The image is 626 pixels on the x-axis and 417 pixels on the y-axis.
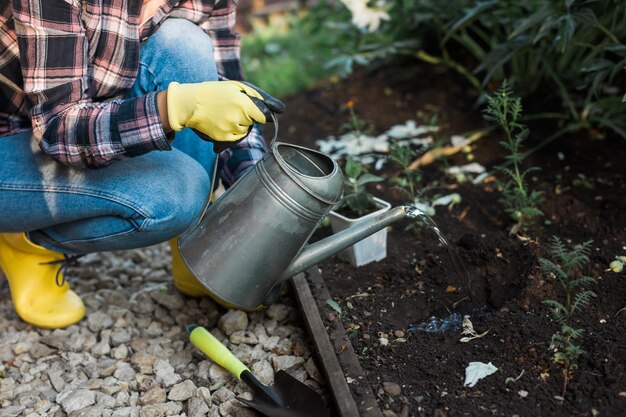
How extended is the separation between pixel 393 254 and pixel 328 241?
473 millimetres

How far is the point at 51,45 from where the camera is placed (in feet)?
5.64

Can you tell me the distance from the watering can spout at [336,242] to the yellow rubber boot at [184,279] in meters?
0.50

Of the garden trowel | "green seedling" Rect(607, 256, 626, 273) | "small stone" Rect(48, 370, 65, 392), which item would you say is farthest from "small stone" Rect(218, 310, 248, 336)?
"green seedling" Rect(607, 256, 626, 273)

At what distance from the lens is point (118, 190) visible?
188 centimetres

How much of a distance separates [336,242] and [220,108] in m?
0.42

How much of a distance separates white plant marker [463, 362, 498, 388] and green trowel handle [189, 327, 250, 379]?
527mm

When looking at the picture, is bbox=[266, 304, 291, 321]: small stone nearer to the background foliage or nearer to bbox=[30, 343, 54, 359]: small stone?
bbox=[30, 343, 54, 359]: small stone

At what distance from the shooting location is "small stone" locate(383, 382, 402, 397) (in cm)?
170

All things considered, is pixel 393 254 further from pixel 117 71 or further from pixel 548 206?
pixel 117 71

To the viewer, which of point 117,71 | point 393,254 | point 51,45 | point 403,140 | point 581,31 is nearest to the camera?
point 51,45

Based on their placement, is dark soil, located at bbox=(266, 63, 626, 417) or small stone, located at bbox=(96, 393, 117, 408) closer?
dark soil, located at bbox=(266, 63, 626, 417)

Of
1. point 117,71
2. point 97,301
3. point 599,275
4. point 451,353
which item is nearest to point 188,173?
point 117,71

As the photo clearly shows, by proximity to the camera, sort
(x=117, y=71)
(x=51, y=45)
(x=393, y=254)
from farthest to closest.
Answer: (x=393, y=254), (x=117, y=71), (x=51, y=45)

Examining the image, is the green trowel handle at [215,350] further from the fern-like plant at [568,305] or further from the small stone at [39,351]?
the fern-like plant at [568,305]
